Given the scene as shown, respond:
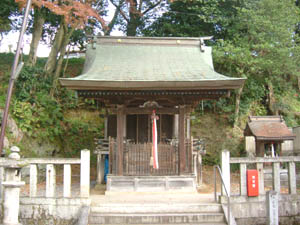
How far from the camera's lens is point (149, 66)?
1064 cm

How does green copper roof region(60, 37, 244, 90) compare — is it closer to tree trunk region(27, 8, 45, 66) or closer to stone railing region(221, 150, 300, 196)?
stone railing region(221, 150, 300, 196)

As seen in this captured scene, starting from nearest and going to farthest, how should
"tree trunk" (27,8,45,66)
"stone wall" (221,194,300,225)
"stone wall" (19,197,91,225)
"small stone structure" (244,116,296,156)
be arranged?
1. "stone wall" (19,197,91,225)
2. "stone wall" (221,194,300,225)
3. "small stone structure" (244,116,296,156)
4. "tree trunk" (27,8,45,66)

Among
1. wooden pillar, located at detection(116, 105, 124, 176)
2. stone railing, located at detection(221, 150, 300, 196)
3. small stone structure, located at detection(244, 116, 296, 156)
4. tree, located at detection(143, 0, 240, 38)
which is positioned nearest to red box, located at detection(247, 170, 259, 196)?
stone railing, located at detection(221, 150, 300, 196)

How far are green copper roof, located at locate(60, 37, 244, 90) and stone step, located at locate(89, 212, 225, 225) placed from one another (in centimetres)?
366

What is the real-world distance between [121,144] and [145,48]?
4816 millimetres

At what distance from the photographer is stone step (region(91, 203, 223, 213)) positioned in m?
7.15

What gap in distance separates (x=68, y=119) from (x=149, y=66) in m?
7.35

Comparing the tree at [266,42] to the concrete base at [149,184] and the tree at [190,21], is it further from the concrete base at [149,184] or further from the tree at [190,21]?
the concrete base at [149,184]

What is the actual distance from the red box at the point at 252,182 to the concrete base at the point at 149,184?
2307 millimetres

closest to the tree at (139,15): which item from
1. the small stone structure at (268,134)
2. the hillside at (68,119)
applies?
the hillside at (68,119)

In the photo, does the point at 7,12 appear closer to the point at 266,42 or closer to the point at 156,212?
the point at 266,42

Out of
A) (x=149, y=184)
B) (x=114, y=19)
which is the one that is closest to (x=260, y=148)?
(x=149, y=184)

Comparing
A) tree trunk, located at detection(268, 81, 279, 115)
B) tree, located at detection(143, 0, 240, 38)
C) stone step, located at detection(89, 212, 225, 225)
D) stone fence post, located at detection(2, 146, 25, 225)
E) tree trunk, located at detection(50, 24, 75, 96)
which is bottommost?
stone step, located at detection(89, 212, 225, 225)

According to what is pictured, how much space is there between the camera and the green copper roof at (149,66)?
27.3ft
